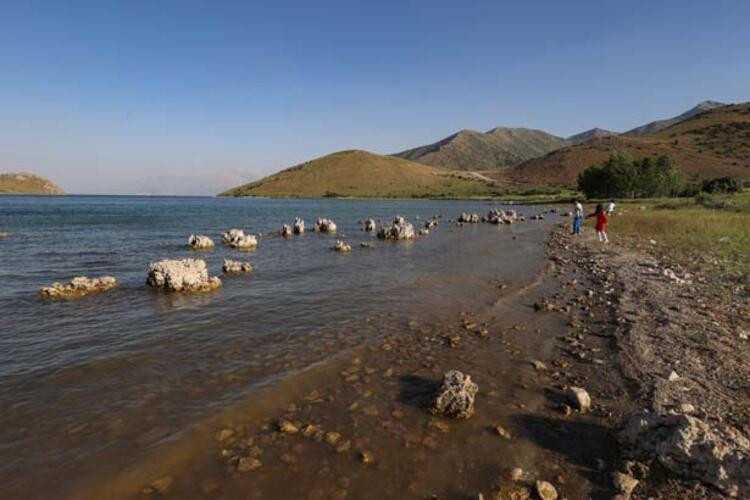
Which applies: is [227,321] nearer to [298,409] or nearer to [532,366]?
[298,409]

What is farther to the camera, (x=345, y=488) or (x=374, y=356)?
(x=374, y=356)

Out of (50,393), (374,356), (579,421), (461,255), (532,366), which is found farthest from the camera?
(461,255)

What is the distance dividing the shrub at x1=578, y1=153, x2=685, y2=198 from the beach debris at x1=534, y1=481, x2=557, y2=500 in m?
111

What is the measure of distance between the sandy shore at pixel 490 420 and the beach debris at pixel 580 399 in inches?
4.6

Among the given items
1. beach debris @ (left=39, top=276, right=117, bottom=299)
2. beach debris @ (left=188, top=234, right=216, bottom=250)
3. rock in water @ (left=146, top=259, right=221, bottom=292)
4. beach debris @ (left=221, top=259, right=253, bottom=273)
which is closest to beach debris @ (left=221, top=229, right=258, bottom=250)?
beach debris @ (left=188, top=234, right=216, bottom=250)

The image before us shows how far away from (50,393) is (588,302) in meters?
16.3

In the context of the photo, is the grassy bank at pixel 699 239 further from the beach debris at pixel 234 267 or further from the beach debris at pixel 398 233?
the beach debris at pixel 234 267

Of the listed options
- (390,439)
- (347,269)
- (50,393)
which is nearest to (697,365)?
(390,439)

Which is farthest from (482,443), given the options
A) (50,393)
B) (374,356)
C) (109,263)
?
(109,263)

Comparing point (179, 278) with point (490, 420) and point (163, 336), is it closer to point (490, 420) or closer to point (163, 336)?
point (163, 336)

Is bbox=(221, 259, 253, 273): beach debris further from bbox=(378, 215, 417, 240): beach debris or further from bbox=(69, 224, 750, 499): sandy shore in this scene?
bbox=(378, 215, 417, 240): beach debris

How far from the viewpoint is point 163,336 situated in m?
12.3

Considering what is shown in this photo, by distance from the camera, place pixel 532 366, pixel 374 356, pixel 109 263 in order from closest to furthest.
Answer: pixel 532 366
pixel 374 356
pixel 109 263

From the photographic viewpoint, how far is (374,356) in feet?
35.3
